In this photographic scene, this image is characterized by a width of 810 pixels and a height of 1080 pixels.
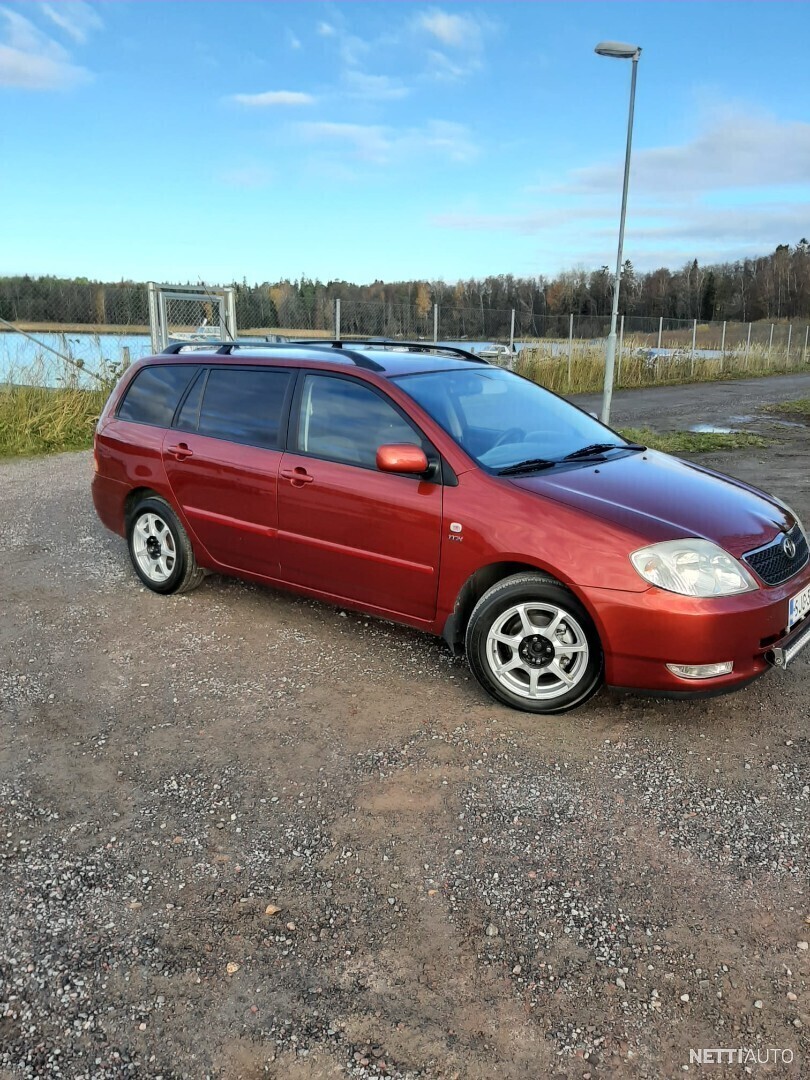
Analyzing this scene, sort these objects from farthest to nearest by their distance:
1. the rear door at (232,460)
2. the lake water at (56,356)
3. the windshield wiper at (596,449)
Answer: the lake water at (56,356)
the rear door at (232,460)
the windshield wiper at (596,449)

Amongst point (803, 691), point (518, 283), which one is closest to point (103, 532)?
point (803, 691)

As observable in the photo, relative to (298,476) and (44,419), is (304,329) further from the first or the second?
(298,476)

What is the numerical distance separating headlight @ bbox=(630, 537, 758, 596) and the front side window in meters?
1.34

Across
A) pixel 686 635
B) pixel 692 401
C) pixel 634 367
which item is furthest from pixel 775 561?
pixel 634 367

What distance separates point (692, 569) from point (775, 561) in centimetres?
55

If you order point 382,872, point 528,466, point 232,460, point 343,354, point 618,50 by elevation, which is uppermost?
point 618,50

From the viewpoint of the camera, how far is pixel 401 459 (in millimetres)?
3930

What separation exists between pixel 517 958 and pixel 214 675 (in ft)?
8.07

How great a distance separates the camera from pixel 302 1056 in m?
2.05

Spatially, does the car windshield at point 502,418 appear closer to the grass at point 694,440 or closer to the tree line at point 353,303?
the grass at point 694,440

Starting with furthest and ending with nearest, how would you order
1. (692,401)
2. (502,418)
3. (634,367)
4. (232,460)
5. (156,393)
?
(634,367)
(692,401)
(156,393)
(232,460)
(502,418)

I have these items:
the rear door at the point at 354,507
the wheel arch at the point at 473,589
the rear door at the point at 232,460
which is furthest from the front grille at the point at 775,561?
the rear door at the point at 232,460

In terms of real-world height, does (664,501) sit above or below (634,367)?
below

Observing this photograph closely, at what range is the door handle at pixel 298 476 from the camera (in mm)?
4512
